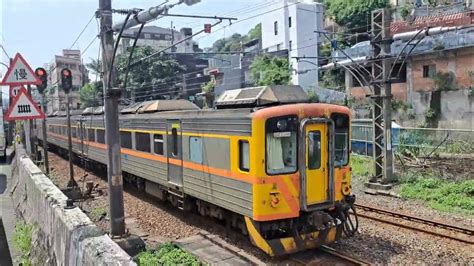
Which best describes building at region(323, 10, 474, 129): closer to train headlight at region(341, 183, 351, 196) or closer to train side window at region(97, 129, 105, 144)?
train side window at region(97, 129, 105, 144)

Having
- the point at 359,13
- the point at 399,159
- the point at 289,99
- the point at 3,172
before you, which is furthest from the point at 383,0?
the point at 289,99

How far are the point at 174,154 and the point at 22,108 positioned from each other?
3.78m

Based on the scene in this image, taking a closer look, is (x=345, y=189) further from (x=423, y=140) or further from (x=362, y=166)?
(x=423, y=140)

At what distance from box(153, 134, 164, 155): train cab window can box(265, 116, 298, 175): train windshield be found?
4296 millimetres

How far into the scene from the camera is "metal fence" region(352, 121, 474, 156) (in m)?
15.8

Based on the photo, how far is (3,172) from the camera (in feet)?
80.7

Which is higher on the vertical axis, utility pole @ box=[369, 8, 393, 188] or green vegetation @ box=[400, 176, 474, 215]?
utility pole @ box=[369, 8, 393, 188]

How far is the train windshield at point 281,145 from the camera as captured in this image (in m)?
7.04

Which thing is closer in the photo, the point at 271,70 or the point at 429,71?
the point at 429,71

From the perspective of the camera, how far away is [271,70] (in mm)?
33562

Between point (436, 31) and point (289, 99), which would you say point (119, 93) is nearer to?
point (289, 99)

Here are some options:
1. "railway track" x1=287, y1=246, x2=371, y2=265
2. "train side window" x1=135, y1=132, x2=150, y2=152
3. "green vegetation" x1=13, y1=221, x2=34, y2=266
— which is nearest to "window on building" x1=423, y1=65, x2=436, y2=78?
"train side window" x1=135, y1=132, x2=150, y2=152

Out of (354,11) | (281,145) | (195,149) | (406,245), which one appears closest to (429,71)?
(354,11)

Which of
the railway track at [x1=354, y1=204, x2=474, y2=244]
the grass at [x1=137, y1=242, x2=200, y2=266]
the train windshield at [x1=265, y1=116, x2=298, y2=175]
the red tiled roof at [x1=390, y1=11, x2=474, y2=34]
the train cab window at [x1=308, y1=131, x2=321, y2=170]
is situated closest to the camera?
the grass at [x1=137, y1=242, x2=200, y2=266]
